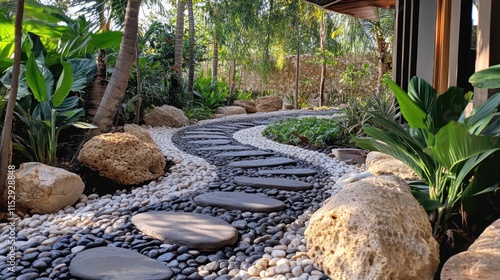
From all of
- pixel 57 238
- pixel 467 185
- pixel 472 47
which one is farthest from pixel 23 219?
pixel 472 47

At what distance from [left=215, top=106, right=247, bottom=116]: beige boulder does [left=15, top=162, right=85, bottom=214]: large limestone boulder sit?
816 cm

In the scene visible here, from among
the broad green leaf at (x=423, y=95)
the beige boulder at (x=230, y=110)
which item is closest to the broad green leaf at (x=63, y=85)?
the broad green leaf at (x=423, y=95)

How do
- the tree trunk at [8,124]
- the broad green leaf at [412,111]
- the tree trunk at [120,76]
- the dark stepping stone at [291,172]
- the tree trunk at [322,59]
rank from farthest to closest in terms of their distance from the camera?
1. the tree trunk at [322,59]
2. the tree trunk at [120,76]
3. the dark stepping stone at [291,172]
4. the tree trunk at [8,124]
5. the broad green leaf at [412,111]

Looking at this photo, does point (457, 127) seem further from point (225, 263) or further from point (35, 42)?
point (35, 42)

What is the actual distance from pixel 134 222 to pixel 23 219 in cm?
90

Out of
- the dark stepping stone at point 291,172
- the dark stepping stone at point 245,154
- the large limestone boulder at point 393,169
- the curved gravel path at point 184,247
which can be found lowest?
the curved gravel path at point 184,247

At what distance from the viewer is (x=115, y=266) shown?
83.8 inches

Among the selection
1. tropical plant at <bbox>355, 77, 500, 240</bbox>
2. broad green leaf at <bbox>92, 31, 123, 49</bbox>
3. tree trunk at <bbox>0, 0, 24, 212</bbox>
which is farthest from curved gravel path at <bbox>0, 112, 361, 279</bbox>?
broad green leaf at <bbox>92, 31, 123, 49</bbox>

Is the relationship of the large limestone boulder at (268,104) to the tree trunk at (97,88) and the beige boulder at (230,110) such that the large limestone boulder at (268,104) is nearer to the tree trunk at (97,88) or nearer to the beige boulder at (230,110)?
the beige boulder at (230,110)

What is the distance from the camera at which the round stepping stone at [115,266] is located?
2035mm

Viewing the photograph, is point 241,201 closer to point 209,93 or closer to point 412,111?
point 412,111

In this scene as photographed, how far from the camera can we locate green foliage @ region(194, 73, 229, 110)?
1134 cm

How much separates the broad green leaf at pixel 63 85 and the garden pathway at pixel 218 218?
5.42 ft

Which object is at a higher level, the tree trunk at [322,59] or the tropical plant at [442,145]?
the tree trunk at [322,59]
